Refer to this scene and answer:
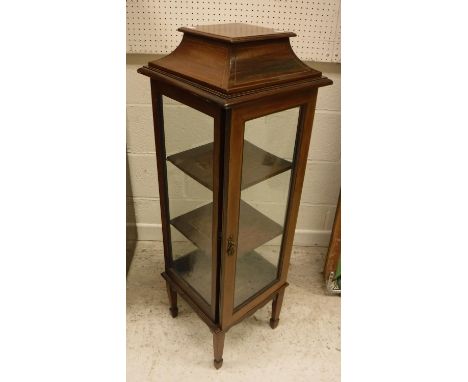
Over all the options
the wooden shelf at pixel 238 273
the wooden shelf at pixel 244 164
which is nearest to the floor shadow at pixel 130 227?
the wooden shelf at pixel 238 273

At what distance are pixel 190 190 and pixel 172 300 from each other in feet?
1.97

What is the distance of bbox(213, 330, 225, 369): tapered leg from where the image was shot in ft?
4.45

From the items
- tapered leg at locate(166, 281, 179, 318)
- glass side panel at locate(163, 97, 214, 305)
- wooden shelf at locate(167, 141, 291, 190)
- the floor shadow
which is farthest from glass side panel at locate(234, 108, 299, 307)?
the floor shadow

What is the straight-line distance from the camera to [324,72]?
153cm

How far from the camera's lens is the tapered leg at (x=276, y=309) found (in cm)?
153

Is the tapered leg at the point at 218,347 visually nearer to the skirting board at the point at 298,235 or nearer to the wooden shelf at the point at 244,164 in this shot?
the wooden shelf at the point at 244,164

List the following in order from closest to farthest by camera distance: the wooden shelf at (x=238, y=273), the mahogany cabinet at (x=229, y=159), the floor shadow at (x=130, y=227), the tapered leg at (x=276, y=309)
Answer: the mahogany cabinet at (x=229, y=159) < the wooden shelf at (x=238, y=273) < the tapered leg at (x=276, y=309) < the floor shadow at (x=130, y=227)

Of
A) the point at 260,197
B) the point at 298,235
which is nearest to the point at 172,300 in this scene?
the point at 260,197

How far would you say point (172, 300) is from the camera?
160 cm

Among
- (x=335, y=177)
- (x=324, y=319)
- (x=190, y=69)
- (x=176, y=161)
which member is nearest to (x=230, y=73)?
(x=190, y=69)

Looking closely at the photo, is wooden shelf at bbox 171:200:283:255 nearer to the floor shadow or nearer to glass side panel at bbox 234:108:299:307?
glass side panel at bbox 234:108:299:307

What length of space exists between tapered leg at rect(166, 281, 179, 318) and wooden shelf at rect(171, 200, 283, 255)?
35cm

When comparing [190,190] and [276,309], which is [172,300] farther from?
[190,190]

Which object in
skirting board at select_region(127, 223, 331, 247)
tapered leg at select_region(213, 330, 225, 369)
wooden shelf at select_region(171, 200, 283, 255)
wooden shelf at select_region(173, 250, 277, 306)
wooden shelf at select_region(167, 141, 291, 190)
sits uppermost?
wooden shelf at select_region(167, 141, 291, 190)
